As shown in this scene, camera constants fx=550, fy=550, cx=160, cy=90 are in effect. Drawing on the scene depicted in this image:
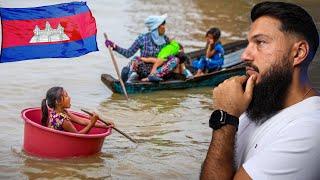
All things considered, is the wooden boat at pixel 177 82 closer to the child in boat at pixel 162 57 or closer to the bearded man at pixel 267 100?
the child in boat at pixel 162 57

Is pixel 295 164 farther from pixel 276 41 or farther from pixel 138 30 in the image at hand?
pixel 138 30

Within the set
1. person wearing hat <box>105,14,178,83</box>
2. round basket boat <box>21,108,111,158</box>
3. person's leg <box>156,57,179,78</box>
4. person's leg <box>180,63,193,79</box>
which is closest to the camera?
round basket boat <box>21,108,111,158</box>

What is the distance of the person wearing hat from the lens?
388 inches

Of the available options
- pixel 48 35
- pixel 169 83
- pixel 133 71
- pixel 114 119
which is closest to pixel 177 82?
pixel 169 83

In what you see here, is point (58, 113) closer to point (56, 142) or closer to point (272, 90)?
point (56, 142)

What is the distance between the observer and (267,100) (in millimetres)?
2152

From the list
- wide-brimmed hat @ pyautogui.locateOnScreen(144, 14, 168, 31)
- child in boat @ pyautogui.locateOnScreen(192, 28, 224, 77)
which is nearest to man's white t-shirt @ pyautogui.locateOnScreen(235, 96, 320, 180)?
wide-brimmed hat @ pyautogui.locateOnScreen(144, 14, 168, 31)

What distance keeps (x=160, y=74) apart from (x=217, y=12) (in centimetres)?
1294

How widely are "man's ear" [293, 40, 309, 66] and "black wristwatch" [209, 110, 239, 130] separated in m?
0.32

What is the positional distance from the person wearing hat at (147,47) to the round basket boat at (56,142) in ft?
12.2

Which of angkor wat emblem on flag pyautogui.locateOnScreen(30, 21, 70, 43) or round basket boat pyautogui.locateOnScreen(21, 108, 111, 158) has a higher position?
angkor wat emblem on flag pyautogui.locateOnScreen(30, 21, 70, 43)

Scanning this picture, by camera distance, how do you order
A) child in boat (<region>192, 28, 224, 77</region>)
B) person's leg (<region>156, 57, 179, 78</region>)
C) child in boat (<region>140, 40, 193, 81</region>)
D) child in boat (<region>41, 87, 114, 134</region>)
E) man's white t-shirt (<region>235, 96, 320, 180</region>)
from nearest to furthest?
man's white t-shirt (<region>235, 96, 320, 180</region>) < child in boat (<region>41, 87, 114, 134</region>) < child in boat (<region>140, 40, 193, 81</region>) < person's leg (<region>156, 57, 179, 78</region>) < child in boat (<region>192, 28, 224, 77</region>)

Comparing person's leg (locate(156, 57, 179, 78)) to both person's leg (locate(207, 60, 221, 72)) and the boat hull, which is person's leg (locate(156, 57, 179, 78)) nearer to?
the boat hull

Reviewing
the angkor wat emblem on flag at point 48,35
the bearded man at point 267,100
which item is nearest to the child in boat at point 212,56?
the angkor wat emblem on flag at point 48,35
